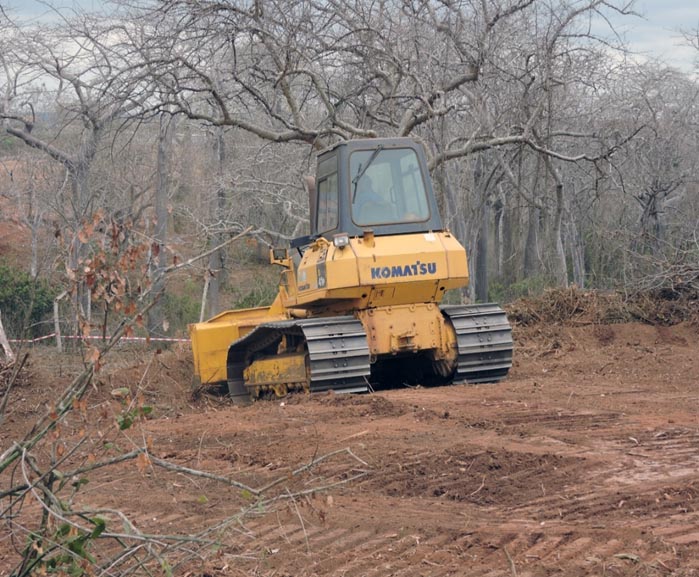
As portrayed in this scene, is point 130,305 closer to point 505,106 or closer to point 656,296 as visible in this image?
point 656,296

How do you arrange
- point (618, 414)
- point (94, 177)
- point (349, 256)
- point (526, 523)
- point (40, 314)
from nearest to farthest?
point (526, 523) < point (618, 414) < point (349, 256) < point (94, 177) < point (40, 314)

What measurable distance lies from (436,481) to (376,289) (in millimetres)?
4544

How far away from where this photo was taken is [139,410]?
13.5ft

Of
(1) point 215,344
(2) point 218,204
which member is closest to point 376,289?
(1) point 215,344

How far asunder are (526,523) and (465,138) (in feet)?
48.4

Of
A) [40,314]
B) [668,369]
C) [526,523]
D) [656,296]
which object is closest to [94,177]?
[40,314]

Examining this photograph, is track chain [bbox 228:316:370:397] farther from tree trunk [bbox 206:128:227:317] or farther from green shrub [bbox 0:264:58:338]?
tree trunk [bbox 206:128:227:317]

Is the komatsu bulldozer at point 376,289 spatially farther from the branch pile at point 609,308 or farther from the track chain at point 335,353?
the branch pile at point 609,308

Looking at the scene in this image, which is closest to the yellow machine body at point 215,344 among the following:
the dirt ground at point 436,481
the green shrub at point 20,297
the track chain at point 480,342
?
the dirt ground at point 436,481

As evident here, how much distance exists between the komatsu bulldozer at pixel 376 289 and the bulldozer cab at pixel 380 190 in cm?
1

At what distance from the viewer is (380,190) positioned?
38.4 feet

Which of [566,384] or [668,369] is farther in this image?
[668,369]

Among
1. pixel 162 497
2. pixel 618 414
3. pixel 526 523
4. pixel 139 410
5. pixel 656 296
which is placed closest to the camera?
pixel 139 410

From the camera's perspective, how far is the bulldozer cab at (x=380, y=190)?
11.5 meters
